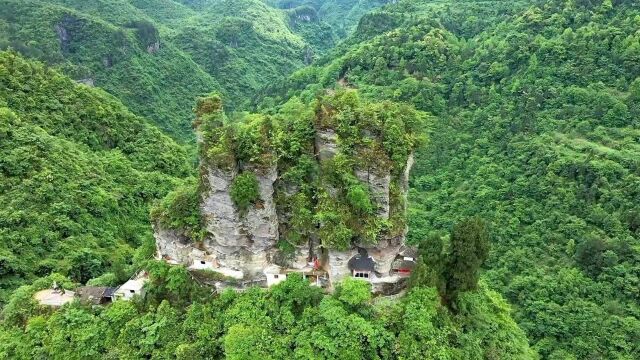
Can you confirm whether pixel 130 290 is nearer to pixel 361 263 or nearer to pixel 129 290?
pixel 129 290

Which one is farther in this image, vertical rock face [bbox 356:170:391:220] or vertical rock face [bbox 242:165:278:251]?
vertical rock face [bbox 242:165:278:251]

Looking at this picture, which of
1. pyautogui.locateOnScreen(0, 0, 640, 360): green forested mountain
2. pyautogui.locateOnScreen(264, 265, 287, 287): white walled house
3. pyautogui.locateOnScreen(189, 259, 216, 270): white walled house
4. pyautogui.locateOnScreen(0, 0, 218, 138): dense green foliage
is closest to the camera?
pyautogui.locateOnScreen(0, 0, 640, 360): green forested mountain

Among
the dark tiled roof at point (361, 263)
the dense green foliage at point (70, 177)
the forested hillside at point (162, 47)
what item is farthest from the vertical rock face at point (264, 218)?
the forested hillside at point (162, 47)

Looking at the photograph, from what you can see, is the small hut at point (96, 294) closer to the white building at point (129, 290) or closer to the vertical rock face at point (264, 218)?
the white building at point (129, 290)

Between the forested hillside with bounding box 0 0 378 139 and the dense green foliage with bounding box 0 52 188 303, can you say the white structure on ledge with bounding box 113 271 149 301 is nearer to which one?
the dense green foliage with bounding box 0 52 188 303

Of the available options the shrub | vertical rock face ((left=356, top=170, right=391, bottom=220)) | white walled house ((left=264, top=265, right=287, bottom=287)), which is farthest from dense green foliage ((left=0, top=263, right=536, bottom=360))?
the shrub

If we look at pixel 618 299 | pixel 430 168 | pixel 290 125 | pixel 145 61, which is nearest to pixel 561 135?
pixel 430 168

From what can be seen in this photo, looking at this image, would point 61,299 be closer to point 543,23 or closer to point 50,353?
point 50,353
